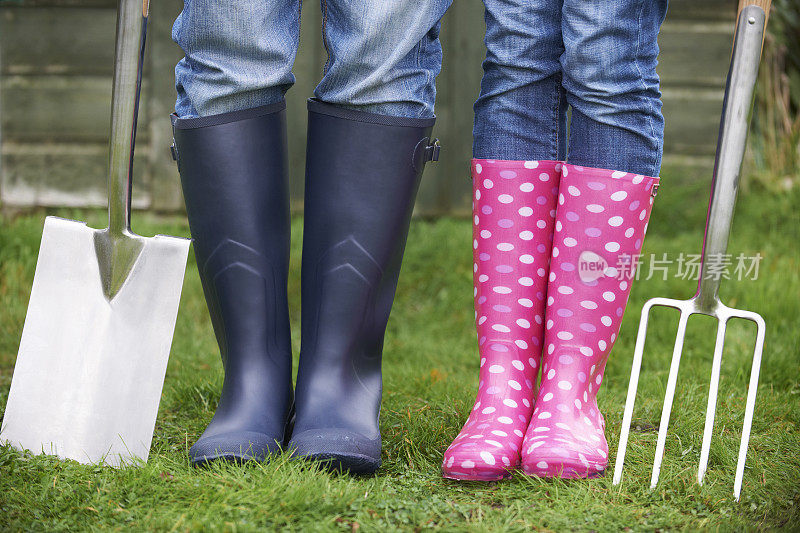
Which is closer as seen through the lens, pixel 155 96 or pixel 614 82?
pixel 614 82

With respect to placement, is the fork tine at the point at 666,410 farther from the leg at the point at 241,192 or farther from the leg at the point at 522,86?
the leg at the point at 241,192

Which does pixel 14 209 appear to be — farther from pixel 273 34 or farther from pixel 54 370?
pixel 273 34

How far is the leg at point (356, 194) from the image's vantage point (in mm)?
1047

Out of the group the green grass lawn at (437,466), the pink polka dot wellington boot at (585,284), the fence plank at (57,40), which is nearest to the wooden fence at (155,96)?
the fence plank at (57,40)

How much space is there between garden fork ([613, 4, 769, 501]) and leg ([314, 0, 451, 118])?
416 millimetres

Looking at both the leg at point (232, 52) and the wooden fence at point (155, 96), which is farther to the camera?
the wooden fence at point (155, 96)

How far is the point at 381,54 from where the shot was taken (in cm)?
104

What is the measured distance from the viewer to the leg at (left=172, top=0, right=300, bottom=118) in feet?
3.33

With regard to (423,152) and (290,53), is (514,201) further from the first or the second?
(290,53)

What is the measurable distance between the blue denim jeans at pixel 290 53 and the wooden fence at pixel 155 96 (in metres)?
1.88

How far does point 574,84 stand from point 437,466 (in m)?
0.59

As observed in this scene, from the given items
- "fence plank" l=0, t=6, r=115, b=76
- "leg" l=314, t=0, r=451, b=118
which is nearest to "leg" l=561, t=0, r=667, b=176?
"leg" l=314, t=0, r=451, b=118

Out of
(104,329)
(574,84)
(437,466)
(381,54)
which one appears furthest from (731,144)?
(104,329)

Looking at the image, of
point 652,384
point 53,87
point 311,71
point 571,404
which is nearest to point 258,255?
point 571,404
